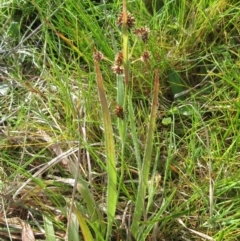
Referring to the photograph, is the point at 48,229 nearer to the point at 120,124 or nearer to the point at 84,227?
the point at 84,227

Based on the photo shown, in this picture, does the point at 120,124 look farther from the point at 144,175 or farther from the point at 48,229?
the point at 48,229

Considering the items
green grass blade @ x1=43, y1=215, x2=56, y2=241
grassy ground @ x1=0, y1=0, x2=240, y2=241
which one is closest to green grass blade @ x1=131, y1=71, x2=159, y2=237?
grassy ground @ x1=0, y1=0, x2=240, y2=241

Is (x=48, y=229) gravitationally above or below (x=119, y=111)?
below

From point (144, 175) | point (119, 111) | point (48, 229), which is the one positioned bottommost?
point (48, 229)

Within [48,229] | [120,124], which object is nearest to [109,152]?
[120,124]

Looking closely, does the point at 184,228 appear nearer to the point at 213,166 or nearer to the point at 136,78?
the point at 213,166

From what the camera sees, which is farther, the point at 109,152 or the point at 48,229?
the point at 48,229

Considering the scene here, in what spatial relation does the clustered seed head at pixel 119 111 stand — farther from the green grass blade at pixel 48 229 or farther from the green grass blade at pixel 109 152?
the green grass blade at pixel 48 229

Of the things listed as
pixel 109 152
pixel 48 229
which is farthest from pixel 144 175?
pixel 48 229

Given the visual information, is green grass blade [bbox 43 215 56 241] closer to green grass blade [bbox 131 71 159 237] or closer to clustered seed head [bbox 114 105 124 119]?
green grass blade [bbox 131 71 159 237]
